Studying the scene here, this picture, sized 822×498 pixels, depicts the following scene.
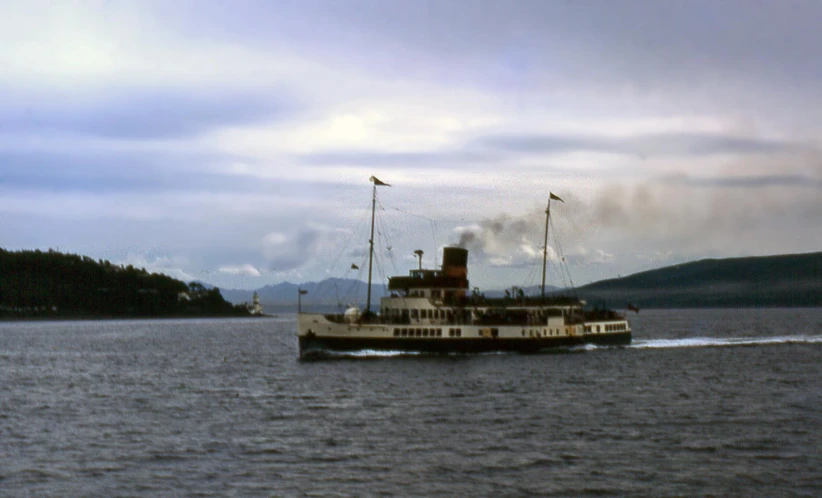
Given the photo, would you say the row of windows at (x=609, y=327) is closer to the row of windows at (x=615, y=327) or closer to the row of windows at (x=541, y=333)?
the row of windows at (x=615, y=327)

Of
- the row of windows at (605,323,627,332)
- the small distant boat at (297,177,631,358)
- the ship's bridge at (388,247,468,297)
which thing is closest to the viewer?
the small distant boat at (297,177,631,358)

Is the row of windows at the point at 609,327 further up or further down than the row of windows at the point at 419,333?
further up

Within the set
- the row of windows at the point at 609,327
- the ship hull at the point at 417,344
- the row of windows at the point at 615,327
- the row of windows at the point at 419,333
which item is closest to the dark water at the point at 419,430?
the ship hull at the point at 417,344

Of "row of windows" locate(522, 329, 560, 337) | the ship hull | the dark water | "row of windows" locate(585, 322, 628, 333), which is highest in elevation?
"row of windows" locate(585, 322, 628, 333)

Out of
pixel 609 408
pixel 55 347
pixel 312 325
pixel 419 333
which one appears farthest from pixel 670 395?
pixel 55 347

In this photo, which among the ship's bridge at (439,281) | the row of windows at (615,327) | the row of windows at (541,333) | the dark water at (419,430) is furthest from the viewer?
the row of windows at (615,327)

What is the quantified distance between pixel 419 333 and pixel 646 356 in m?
26.6

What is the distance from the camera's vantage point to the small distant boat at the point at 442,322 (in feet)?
271

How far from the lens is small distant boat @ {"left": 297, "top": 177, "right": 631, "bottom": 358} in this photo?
8250cm

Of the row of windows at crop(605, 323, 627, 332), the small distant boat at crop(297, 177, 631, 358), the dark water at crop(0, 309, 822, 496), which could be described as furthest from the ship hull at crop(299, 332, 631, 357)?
the row of windows at crop(605, 323, 627, 332)

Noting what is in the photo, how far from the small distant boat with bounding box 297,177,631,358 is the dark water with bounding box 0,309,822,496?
9.77 feet

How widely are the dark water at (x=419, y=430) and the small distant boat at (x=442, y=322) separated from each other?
298cm

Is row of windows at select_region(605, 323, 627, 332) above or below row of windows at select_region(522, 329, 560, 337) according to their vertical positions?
above

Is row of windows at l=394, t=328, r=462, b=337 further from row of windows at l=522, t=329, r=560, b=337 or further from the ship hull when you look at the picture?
row of windows at l=522, t=329, r=560, b=337
